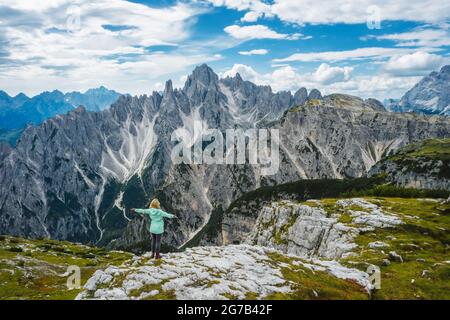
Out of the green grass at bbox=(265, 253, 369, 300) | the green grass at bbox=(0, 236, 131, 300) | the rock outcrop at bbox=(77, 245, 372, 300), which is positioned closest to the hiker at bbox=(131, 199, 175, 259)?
the rock outcrop at bbox=(77, 245, 372, 300)

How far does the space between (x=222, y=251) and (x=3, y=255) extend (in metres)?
74.3

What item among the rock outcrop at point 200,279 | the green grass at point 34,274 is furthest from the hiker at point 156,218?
the green grass at point 34,274

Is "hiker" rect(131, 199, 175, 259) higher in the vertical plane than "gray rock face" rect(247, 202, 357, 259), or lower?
higher

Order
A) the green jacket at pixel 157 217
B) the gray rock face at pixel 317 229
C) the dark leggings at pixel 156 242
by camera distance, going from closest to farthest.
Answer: the green jacket at pixel 157 217
the dark leggings at pixel 156 242
the gray rock face at pixel 317 229

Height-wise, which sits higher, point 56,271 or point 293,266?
point 293,266

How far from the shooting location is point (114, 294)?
1336 inches

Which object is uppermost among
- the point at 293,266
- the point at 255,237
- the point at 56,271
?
the point at 293,266

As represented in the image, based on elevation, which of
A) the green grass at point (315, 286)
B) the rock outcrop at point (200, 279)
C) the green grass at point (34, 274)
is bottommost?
the green grass at point (34, 274)

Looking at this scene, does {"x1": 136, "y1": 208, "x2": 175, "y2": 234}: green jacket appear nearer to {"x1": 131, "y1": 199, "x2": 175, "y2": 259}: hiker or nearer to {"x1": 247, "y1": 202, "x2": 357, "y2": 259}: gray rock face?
{"x1": 131, "y1": 199, "x2": 175, "y2": 259}: hiker

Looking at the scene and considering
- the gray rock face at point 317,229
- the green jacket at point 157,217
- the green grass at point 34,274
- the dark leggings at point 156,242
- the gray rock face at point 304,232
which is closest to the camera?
the green jacket at point 157,217

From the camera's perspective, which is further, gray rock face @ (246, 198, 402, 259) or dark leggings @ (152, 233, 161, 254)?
gray rock face @ (246, 198, 402, 259)

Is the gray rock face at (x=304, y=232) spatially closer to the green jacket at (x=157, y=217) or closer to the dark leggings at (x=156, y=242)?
the dark leggings at (x=156, y=242)
